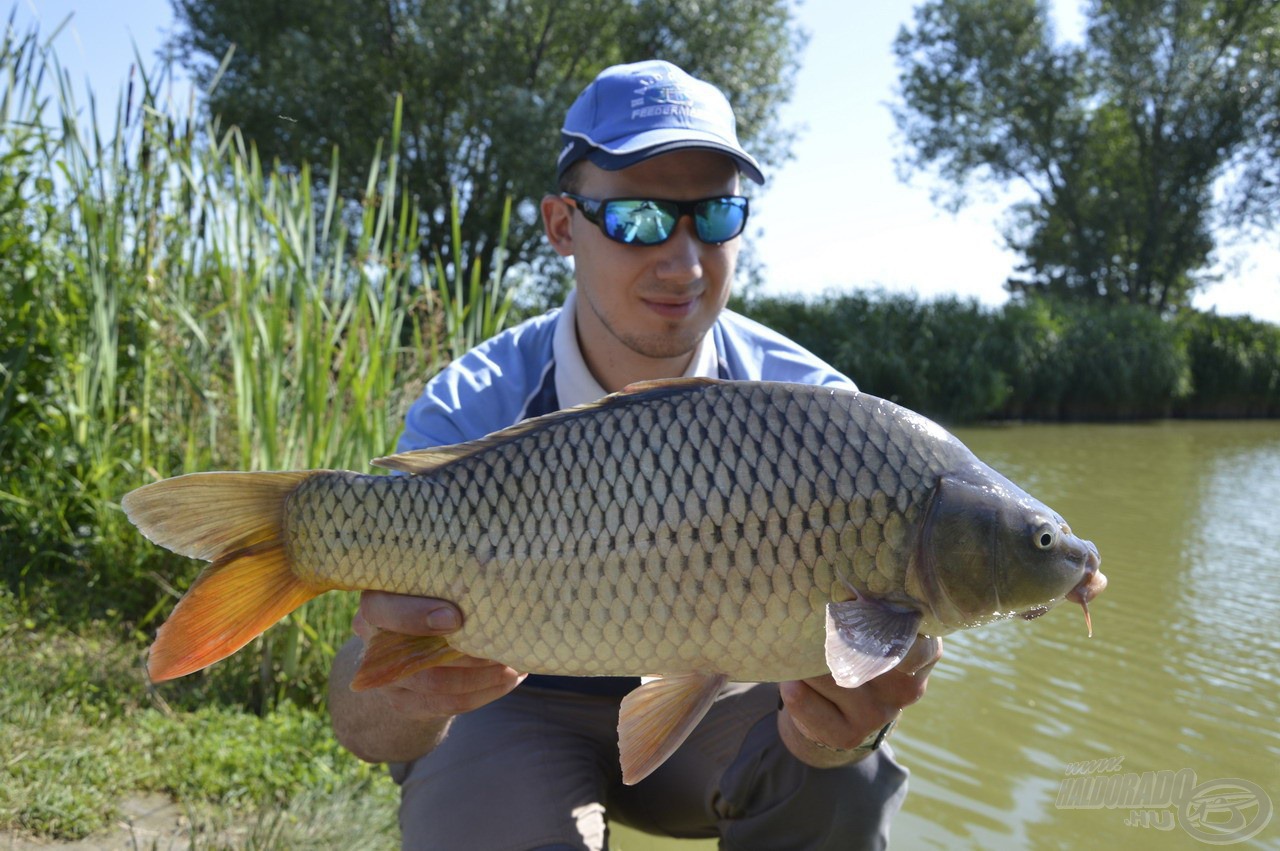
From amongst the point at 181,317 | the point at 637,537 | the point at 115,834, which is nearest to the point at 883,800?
the point at 637,537

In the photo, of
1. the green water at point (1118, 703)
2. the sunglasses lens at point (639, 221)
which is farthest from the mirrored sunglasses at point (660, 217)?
the green water at point (1118, 703)

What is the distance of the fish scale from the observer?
1200 mm

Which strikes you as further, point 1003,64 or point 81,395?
point 1003,64

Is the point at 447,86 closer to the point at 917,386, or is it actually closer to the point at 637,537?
the point at 917,386

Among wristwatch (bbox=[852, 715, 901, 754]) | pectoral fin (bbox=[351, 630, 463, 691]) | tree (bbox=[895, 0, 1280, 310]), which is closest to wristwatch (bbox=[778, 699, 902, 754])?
wristwatch (bbox=[852, 715, 901, 754])

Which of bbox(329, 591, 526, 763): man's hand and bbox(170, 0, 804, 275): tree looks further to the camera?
bbox(170, 0, 804, 275): tree

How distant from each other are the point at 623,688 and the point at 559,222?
995mm

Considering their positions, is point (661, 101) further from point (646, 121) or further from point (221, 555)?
point (221, 555)

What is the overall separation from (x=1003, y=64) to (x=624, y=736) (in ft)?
82.5

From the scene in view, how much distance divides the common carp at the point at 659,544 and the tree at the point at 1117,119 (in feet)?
80.0

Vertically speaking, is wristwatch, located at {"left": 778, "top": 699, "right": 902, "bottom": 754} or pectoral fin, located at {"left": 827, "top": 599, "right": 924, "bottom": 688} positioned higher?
pectoral fin, located at {"left": 827, "top": 599, "right": 924, "bottom": 688}

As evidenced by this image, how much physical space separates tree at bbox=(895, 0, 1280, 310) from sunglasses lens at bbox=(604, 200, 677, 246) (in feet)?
77.9

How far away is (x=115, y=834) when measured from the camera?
1945 millimetres

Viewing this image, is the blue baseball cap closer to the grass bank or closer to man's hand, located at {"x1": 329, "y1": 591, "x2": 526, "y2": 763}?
man's hand, located at {"x1": 329, "y1": 591, "x2": 526, "y2": 763}
